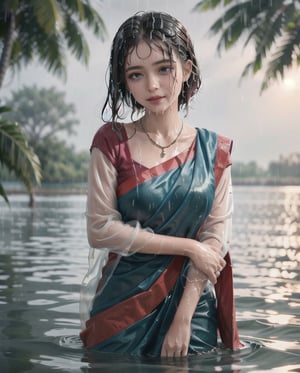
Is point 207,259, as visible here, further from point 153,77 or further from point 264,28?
point 264,28

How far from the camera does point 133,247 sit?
3.40 metres

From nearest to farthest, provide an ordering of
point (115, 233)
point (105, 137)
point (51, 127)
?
point (115, 233) → point (105, 137) → point (51, 127)

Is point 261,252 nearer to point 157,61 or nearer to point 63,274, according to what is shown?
point 63,274

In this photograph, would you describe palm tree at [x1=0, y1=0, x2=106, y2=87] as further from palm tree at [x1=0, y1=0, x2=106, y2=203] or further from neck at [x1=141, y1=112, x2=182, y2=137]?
neck at [x1=141, y1=112, x2=182, y2=137]

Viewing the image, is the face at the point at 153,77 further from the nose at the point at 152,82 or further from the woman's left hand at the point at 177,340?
Result: the woman's left hand at the point at 177,340

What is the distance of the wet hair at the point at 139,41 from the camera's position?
341cm

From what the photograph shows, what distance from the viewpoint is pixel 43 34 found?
19.7 metres

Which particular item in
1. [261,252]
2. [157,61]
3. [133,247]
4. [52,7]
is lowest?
[261,252]

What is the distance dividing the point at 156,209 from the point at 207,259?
281 millimetres

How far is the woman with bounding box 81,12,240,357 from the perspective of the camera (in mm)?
3426

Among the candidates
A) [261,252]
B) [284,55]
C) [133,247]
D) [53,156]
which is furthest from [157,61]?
[53,156]

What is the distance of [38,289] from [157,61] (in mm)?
3509

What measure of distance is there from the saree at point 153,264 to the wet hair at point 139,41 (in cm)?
16

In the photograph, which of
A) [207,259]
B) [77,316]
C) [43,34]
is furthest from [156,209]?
[43,34]
